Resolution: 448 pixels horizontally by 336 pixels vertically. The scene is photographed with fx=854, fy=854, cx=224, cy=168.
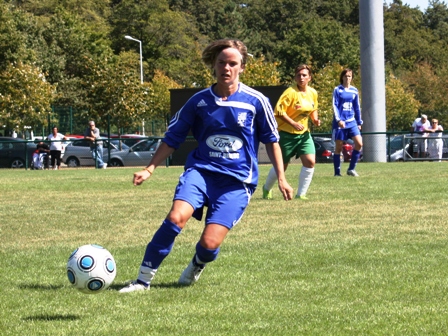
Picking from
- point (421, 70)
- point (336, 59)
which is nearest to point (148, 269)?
point (421, 70)

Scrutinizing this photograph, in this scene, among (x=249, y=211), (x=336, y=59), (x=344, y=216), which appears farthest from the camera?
(x=336, y=59)

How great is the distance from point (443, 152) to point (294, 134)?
752 inches

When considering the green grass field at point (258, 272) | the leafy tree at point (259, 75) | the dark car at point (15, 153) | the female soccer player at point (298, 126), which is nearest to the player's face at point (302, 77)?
the female soccer player at point (298, 126)

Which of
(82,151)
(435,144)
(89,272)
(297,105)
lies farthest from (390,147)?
(89,272)

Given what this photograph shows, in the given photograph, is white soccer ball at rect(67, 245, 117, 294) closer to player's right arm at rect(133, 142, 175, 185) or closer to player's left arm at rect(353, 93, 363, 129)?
player's right arm at rect(133, 142, 175, 185)

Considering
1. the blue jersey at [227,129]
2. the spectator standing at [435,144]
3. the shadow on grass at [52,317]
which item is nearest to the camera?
the shadow on grass at [52,317]

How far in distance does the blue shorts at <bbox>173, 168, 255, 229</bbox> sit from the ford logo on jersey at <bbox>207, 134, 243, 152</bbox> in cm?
20

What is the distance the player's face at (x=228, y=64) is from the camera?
20.2ft

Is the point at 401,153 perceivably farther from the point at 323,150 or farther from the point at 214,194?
the point at 214,194

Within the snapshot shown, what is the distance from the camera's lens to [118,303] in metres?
5.77

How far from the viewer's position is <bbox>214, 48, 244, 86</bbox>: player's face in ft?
20.2

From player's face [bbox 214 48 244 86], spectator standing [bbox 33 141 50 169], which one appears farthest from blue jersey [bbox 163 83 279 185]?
spectator standing [bbox 33 141 50 169]

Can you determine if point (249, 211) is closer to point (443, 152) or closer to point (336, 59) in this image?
point (443, 152)

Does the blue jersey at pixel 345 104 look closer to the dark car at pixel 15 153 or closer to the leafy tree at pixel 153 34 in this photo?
the dark car at pixel 15 153
